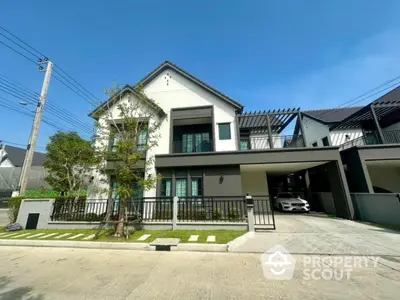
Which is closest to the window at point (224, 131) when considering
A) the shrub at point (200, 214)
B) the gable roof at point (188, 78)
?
the gable roof at point (188, 78)

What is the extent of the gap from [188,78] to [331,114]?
16.0 metres

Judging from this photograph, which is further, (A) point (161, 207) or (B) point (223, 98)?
(B) point (223, 98)

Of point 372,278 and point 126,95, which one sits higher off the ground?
point 126,95

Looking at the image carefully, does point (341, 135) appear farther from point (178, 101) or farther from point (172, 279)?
point (172, 279)

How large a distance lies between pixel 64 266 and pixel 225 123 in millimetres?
10903

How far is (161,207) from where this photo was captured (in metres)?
9.58

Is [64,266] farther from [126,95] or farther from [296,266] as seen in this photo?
[126,95]

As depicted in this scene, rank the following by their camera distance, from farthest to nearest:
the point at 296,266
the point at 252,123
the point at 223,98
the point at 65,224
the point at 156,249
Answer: the point at 252,123 → the point at 223,98 → the point at 65,224 → the point at 156,249 → the point at 296,266

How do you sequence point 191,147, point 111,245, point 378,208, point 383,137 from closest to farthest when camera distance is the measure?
point 111,245
point 378,208
point 383,137
point 191,147

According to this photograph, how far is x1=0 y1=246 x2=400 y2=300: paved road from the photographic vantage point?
3191 mm

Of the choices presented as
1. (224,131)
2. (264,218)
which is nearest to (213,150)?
(224,131)

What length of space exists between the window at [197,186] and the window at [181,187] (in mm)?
543

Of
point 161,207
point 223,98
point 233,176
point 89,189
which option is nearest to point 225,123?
point 223,98

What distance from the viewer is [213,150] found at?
12.2 m
